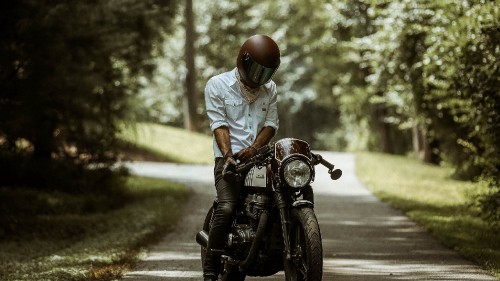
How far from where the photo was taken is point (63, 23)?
43.6 ft

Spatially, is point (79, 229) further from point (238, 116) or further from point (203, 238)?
point (238, 116)

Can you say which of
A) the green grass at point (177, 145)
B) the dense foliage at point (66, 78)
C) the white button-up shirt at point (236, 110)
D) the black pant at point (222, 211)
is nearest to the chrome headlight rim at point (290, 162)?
the black pant at point (222, 211)

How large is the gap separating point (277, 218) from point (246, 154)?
555 mm

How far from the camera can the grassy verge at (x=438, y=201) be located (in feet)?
36.1

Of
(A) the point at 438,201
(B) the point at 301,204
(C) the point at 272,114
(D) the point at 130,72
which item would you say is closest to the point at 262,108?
(C) the point at 272,114

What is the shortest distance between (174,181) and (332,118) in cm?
3315

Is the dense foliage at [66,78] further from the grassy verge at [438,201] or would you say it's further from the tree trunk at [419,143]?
the tree trunk at [419,143]

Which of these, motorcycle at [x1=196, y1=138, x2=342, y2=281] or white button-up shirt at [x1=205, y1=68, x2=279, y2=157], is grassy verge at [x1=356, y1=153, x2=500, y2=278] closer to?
motorcycle at [x1=196, y1=138, x2=342, y2=281]

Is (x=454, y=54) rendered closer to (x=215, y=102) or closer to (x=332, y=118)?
(x=215, y=102)

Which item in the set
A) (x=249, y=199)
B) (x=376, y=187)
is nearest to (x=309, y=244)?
(x=249, y=199)

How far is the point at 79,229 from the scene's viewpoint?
47.2 ft

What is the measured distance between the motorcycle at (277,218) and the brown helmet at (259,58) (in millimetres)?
618

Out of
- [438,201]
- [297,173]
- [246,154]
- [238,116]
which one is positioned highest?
[238,116]

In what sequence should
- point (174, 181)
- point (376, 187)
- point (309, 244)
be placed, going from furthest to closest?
point (174, 181) → point (376, 187) → point (309, 244)
